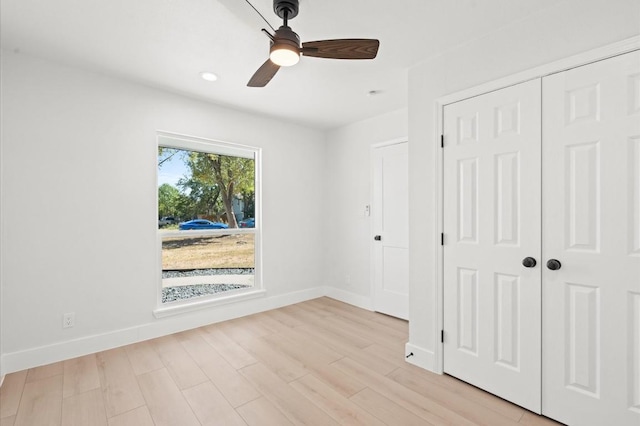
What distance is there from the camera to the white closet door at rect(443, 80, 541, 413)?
6.23 ft

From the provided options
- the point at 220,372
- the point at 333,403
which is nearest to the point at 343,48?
the point at 333,403

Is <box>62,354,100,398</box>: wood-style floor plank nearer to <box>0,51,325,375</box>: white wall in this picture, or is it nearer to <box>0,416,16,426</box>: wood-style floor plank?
<box>0,51,325,375</box>: white wall

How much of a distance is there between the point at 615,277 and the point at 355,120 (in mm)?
3200

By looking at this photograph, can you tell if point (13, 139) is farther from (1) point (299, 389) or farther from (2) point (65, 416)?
(1) point (299, 389)

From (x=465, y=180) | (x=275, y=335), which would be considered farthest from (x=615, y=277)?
(x=275, y=335)

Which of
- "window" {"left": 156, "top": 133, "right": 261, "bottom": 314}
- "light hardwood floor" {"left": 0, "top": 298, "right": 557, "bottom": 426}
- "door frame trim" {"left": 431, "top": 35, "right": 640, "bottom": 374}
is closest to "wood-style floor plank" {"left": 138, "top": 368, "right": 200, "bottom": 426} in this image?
"light hardwood floor" {"left": 0, "top": 298, "right": 557, "bottom": 426}

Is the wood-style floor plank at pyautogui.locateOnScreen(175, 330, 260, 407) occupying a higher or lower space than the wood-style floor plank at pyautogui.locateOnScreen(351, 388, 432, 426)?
lower

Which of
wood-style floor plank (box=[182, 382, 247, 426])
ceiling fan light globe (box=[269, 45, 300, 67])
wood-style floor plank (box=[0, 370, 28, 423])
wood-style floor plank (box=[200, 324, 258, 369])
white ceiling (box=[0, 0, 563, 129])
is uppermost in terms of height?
white ceiling (box=[0, 0, 563, 129])

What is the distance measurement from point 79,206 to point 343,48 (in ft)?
→ 8.72

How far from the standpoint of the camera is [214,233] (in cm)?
354

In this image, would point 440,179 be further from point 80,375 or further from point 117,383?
point 80,375

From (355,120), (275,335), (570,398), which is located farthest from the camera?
(355,120)

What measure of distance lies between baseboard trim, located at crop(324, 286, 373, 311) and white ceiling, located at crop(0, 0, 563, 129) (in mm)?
2712

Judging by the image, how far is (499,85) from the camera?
204cm
